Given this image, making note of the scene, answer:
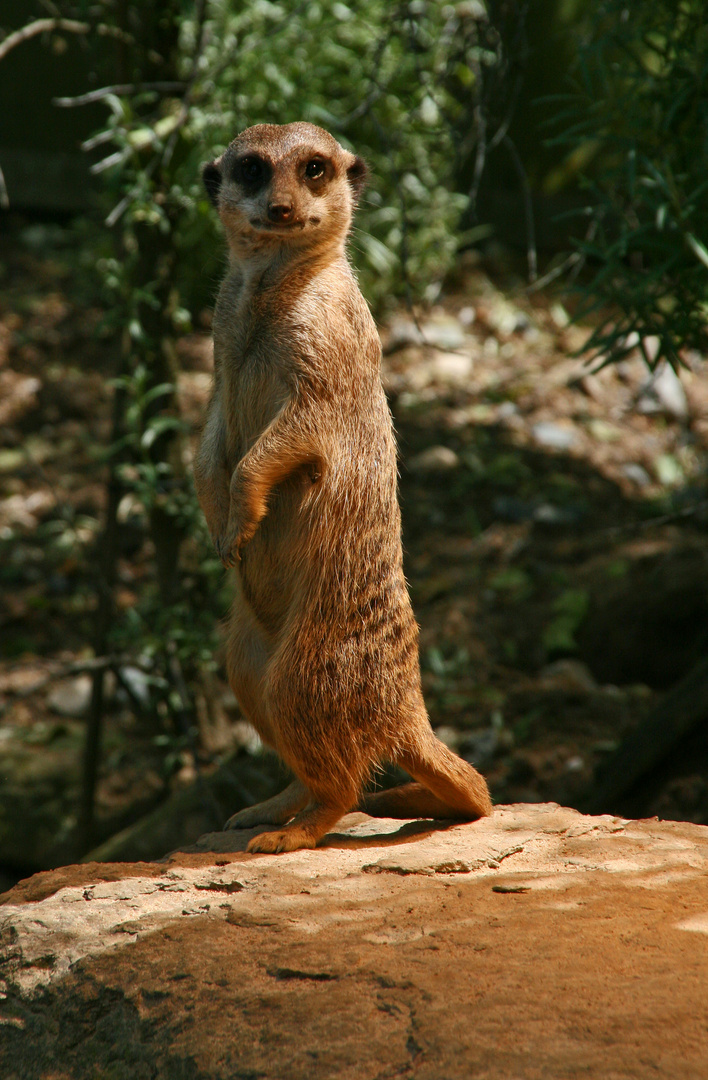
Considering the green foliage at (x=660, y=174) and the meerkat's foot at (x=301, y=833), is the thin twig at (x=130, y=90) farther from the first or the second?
the meerkat's foot at (x=301, y=833)

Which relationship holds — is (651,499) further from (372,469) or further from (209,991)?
Answer: (209,991)

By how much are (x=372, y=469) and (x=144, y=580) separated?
12.2 feet

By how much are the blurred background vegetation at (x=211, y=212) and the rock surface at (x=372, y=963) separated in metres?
1.72

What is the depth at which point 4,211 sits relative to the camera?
9094 mm

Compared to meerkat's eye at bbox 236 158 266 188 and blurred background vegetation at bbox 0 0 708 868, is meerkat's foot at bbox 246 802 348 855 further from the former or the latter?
meerkat's eye at bbox 236 158 266 188

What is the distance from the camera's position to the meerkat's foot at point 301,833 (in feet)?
9.39

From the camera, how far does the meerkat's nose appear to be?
2.85 meters

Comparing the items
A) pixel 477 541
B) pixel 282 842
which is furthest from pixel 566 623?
pixel 282 842

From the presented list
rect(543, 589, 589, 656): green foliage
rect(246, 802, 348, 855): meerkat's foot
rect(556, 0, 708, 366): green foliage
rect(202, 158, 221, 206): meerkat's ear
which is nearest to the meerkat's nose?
rect(202, 158, 221, 206): meerkat's ear

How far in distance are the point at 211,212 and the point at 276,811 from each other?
402cm

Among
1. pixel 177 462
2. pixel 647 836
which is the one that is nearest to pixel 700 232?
pixel 647 836

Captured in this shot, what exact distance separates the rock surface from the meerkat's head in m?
1.84

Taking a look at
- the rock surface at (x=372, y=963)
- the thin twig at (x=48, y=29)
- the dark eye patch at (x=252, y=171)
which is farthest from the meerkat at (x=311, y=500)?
the thin twig at (x=48, y=29)

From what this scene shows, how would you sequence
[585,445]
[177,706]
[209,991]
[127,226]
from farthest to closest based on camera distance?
[585,445], [177,706], [127,226], [209,991]
